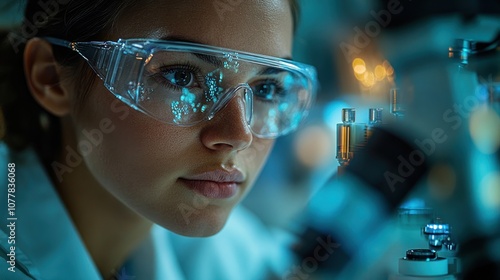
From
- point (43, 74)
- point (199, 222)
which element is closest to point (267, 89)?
point (199, 222)

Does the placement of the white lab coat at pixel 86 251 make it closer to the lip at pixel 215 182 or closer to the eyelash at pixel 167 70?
the lip at pixel 215 182

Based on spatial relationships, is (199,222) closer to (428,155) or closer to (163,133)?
(163,133)

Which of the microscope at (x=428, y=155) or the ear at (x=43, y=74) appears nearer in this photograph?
the ear at (x=43, y=74)

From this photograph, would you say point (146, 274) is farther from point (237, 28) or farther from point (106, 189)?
point (237, 28)

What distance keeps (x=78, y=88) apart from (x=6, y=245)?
26 centimetres

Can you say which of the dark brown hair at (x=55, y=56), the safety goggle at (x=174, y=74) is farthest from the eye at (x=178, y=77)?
the dark brown hair at (x=55, y=56)

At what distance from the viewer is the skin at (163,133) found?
30.9 inches

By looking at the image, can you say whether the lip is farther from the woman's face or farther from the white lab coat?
the white lab coat

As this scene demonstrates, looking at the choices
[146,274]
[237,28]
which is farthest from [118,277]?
[237,28]

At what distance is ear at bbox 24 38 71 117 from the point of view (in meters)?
0.85

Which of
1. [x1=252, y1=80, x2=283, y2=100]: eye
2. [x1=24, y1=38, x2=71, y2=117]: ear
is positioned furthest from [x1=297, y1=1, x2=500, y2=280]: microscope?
[x1=24, y1=38, x2=71, y2=117]: ear

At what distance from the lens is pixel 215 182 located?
85cm

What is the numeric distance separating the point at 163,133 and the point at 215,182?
0.37 feet

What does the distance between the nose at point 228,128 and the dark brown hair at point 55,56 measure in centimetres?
19
